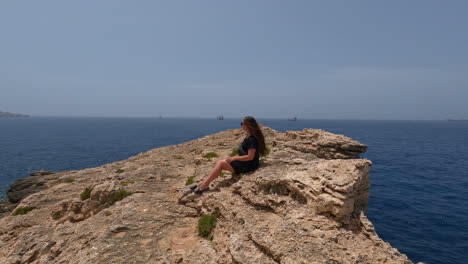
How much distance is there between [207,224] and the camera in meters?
10.0

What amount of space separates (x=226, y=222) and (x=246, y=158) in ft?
10.9

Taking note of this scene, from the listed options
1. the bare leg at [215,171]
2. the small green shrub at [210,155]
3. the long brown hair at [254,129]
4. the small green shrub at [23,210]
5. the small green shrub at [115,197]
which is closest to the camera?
the long brown hair at [254,129]

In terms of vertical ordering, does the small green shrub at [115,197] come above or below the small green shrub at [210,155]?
below

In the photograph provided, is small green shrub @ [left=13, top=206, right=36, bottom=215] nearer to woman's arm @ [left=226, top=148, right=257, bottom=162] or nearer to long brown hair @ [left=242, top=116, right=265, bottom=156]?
woman's arm @ [left=226, top=148, right=257, bottom=162]

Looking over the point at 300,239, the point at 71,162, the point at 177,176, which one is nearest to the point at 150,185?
the point at 177,176

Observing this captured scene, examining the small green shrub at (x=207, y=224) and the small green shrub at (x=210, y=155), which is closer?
the small green shrub at (x=207, y=224)

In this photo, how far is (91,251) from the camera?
8992mm

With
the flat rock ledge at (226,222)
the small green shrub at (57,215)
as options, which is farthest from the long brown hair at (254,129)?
the small green shrub at (57,215)

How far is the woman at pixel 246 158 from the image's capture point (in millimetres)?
11945

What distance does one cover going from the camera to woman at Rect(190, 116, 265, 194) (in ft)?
39.2

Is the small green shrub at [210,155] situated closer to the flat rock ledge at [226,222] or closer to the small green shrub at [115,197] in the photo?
the flat rock ledge at [226,222]

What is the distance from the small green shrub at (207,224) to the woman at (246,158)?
192cm

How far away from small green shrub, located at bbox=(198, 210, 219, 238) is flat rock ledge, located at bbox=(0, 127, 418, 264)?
0.17 m

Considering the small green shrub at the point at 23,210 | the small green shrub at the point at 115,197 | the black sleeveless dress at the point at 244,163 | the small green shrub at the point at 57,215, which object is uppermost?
the black sleeveless dress at the point at 244,163
